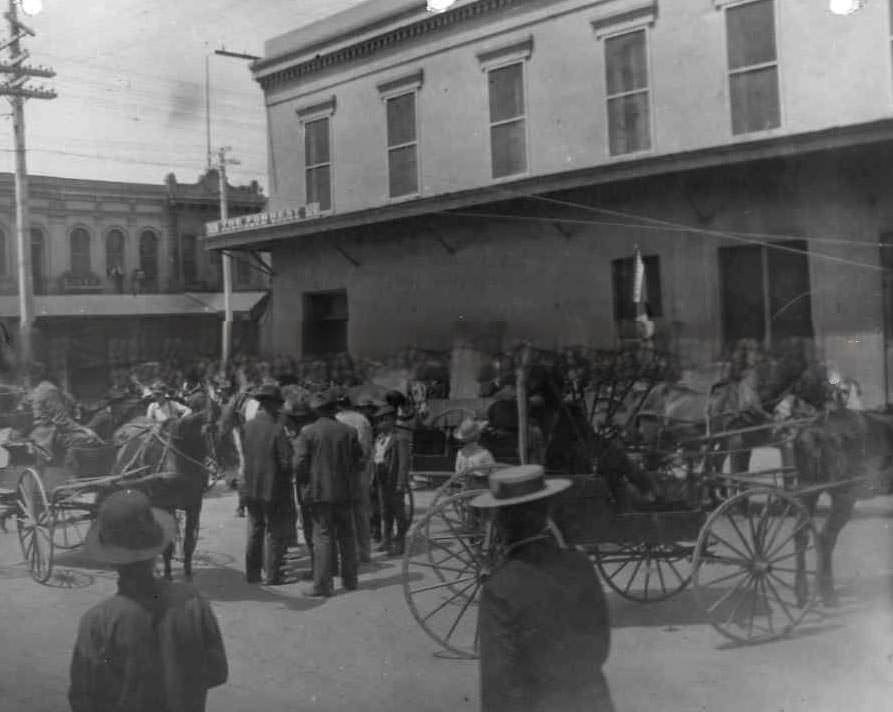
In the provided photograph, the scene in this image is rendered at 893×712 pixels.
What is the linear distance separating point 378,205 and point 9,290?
208 cm

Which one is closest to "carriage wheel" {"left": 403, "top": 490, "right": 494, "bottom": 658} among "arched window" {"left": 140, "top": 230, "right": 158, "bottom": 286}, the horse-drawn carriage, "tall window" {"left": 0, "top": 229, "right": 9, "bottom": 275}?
the horse-drawn carriage

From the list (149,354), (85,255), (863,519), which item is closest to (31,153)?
(85,255)

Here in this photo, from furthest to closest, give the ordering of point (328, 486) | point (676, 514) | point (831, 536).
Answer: point (328, 486) → point (831, 536) → point (676, 514)

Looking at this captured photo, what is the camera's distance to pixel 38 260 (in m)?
5.73

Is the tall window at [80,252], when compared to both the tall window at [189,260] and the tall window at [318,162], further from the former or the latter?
the tall window at [318,162]

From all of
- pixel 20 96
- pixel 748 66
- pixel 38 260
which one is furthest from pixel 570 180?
pixel 20 96

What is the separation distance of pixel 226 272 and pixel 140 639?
9.76 ft

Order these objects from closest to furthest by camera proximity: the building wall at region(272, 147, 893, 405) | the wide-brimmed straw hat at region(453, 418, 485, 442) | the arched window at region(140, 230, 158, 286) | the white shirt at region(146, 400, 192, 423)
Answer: the building wall at region(272, 147, 893, 405), the arched window at region(140, 230, 158, 286), the wide-brimmed straw hat at region(453, 418, 485, 442), the white shirt at region(146, 400, 192, 423)

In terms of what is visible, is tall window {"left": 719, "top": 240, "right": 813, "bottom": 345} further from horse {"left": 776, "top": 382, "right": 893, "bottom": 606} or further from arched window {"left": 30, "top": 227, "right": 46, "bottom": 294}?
arched window {"left": 30, "top": 227, "right": 46, "bottom": 294}

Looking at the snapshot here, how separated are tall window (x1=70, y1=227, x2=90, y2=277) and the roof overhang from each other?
703 mm

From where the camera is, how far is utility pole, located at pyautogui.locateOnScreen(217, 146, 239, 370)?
18.8 ft

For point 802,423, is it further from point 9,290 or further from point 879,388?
point 9,290

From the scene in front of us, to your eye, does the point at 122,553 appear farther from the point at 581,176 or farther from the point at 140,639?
the point at 581,176

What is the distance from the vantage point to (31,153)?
5934mm
